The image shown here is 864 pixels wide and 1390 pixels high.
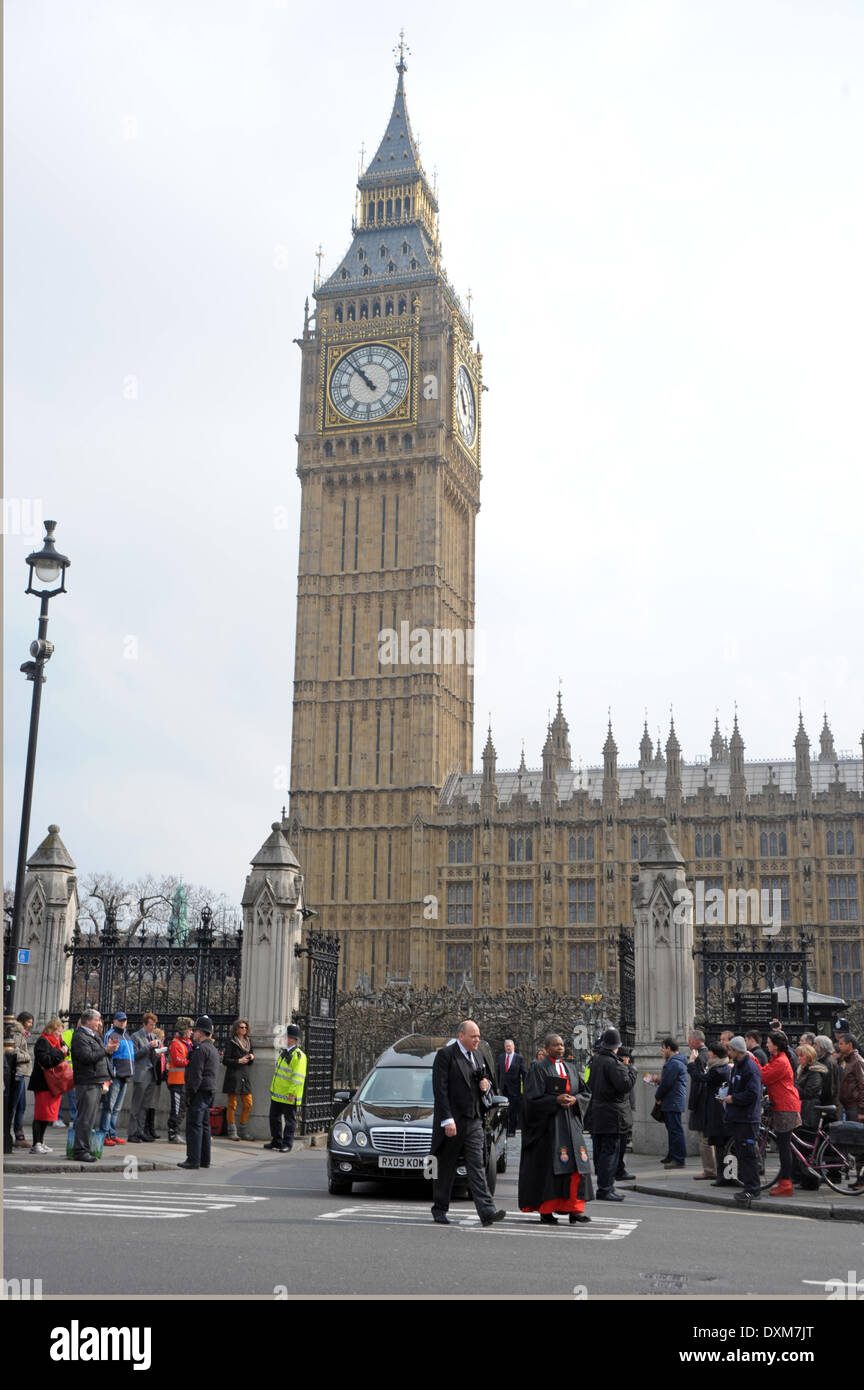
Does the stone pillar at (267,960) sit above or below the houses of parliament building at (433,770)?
below

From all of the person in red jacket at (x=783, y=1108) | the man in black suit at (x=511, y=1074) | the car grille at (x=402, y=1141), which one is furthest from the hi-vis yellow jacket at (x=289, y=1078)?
the person in red jacket at (x=783, y=1108)

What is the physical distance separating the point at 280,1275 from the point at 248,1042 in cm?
1004

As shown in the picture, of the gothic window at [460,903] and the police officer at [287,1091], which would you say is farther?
the gothic window at [460,903]

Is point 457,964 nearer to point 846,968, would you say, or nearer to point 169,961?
point 846,968

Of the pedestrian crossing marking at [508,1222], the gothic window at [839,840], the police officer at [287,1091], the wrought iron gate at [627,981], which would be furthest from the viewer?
the gothic window at [839,840]

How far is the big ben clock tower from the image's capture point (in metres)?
61.8

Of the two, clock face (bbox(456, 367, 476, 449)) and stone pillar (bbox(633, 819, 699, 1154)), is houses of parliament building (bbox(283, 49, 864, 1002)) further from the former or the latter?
stone pillar (bbox(633, 819, 699, 1154))

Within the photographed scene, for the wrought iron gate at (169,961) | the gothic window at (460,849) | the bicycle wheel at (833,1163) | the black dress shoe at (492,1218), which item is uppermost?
the gothic window at (460,849)

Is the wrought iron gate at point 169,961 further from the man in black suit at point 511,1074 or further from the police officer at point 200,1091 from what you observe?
the police officer at point 200,1091

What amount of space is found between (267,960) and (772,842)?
42788 mm

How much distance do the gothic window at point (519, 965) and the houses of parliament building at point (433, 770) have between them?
0.09 metres

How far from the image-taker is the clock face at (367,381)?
66.5 m

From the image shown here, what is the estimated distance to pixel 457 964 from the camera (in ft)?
195

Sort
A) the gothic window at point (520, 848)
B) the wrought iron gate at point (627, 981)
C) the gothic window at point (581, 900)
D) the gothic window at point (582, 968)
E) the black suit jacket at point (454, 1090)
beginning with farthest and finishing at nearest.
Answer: the gothic window at point (520, 848), the gothic window at point (581, 900), the gothic window at point (582, 968), the wrought iron gate at point (627, 981), the black suit jacket at point (454, 1090)
